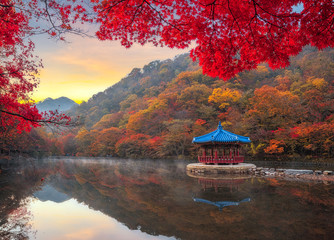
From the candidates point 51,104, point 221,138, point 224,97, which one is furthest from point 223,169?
point 51,104

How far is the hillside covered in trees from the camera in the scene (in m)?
22.5

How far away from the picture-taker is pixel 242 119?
85.1 ft

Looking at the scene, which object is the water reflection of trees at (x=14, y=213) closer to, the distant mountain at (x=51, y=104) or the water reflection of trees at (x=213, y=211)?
the water reflection of trees at (x=213, y=211)

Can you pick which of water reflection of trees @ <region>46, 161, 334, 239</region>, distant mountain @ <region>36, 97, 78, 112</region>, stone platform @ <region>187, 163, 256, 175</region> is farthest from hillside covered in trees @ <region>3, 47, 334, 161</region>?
distant mountain @ <region>36, 97, 78, 112</region>

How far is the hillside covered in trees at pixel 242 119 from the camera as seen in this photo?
22.5m

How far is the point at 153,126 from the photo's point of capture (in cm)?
3691

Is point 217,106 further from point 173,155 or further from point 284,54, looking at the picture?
point 284,54

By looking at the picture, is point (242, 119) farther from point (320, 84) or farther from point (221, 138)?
point (221, 138)

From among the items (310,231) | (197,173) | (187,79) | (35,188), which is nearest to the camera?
(310,231)

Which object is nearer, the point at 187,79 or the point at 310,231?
the point at 310,231

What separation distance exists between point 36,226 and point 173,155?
26050 mm

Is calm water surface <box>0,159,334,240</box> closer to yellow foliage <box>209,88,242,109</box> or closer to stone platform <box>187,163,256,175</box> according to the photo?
stone platform <box>187,163,256,175</box>

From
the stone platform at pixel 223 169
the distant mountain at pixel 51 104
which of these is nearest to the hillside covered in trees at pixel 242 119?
the stone platform at pixel 223 169

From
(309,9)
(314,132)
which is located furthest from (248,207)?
(314,132)
